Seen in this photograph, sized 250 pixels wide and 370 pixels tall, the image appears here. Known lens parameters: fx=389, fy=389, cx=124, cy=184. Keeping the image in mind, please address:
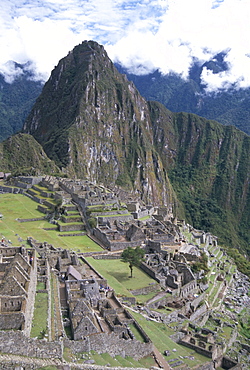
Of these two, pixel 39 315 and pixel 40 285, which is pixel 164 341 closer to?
pixel 40 285

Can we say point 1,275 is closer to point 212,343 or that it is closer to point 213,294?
point 212,343

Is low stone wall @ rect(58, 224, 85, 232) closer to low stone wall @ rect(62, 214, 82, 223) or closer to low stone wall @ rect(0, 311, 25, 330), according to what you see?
low stone wall @ rect(62, 214, 82, 223)

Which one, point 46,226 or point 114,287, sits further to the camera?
point 46,226

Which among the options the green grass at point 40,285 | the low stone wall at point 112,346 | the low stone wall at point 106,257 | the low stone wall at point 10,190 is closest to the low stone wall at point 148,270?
the low stone wall at point 106,257

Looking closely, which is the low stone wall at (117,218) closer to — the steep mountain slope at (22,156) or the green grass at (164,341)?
the green grass at (164,341)

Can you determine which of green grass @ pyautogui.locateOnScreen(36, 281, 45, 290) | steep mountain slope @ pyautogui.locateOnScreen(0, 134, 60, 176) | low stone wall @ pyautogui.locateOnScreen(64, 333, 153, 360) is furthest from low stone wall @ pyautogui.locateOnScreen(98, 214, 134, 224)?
steep mountain slope @ pyautogui.locateOnScreen(0, 134, 60, 176)

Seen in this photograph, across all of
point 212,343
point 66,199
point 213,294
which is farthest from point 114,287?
point 66,199
